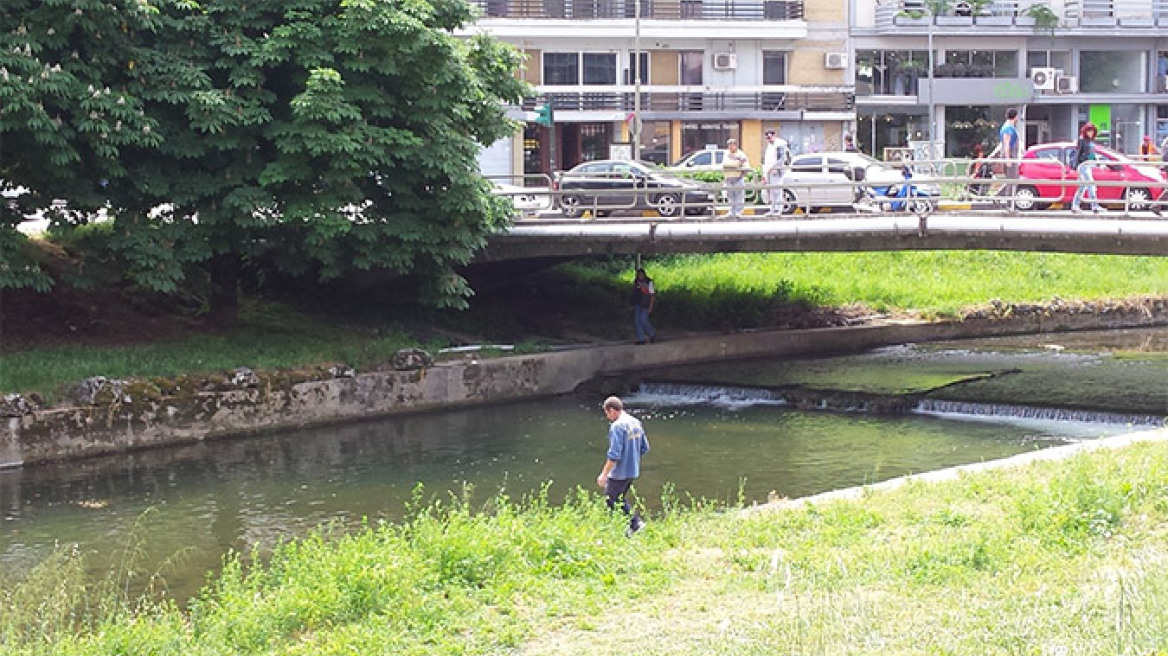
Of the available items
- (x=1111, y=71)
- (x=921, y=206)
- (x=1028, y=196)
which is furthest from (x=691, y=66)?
(x=1028, y=196)

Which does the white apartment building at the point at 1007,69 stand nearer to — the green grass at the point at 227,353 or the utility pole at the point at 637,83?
the utility pole at the point at 637,83

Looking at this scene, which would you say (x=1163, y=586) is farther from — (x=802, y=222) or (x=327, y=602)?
(x=802, y=222)

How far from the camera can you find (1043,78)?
60.9 m

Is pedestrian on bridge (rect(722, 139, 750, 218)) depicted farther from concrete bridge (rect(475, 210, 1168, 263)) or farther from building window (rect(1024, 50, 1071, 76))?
building window (rect(1024, 50, 1071, 76))

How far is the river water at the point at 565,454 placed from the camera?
20594 mm

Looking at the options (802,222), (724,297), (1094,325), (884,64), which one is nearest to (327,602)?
(802,222)

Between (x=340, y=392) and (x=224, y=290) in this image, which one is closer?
(x=340, y=392)

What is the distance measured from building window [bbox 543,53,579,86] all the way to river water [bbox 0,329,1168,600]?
24925 millimetres

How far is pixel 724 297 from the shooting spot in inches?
1492

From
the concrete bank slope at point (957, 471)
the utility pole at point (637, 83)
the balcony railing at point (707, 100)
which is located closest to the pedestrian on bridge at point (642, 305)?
the concrete bank slope at point (957, 471)

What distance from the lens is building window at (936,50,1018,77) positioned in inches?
2409

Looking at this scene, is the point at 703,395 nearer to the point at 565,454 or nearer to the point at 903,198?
the point at 903,198

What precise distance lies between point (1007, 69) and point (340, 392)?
136 feet

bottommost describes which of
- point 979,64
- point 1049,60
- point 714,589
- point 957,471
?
point 957,471
